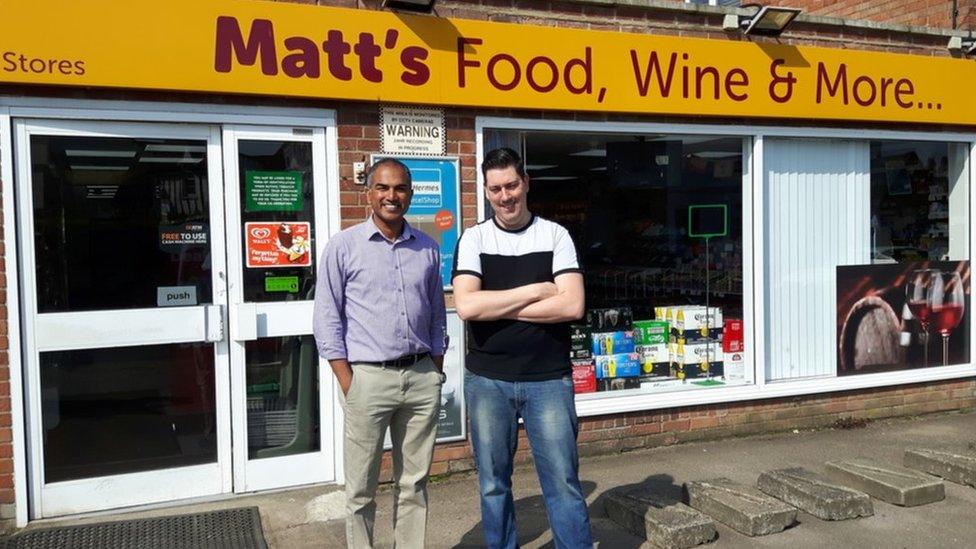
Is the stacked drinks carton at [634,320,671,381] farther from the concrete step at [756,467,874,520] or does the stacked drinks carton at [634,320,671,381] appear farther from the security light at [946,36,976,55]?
the security light at [946,36,976,55]

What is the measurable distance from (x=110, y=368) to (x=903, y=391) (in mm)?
6117

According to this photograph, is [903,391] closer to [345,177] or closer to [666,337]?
[666,337]

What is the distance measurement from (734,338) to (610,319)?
3.40 ft

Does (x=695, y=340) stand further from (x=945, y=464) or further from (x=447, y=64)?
(x=447, y=64)

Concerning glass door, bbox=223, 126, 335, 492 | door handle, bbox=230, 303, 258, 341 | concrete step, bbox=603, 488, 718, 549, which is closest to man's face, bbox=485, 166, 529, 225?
concrete step, bbox=603, 488, 718, 549

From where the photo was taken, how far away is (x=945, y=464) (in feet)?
18.1

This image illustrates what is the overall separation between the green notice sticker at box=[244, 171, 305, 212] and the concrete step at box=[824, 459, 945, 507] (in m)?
3.83

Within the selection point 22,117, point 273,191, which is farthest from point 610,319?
point 22,117

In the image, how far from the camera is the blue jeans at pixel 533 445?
12.1 feet

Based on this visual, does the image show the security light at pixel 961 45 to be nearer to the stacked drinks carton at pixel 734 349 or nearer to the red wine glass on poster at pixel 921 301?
the red wine glass on poster at pixel 921 301

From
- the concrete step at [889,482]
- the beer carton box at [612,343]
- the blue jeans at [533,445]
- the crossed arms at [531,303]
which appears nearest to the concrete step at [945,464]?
the concrete step at [889,482]

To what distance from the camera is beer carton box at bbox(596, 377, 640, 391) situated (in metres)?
6.49

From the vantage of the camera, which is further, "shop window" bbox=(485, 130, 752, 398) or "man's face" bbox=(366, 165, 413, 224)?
"shop window" bbox=(485, 130, 752, 398)

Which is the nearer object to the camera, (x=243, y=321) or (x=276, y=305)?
(x=243, y=321)
